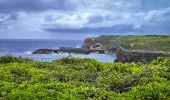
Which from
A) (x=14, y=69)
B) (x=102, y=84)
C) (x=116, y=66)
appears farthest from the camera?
(x=116, y=66)

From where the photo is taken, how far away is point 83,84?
15484 millimetres

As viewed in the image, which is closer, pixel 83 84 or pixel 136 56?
pixel 83 84

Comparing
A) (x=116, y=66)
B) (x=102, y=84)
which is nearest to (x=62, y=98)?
(x=102, y=84)

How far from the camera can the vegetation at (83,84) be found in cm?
1355

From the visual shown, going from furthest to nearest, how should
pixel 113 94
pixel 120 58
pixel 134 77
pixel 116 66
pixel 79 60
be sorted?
pixel 120 58, pixel 79 60, pixel 116 66, pixel 134 77, pixel 113 94

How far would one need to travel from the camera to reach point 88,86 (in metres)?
15.1

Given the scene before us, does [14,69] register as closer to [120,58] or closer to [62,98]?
[62,98]

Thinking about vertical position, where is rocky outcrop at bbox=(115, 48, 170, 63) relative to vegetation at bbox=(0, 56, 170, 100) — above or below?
below

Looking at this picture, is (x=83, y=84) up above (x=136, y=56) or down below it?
above

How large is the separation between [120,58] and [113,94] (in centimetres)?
11911

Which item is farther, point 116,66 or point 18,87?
point 116,66

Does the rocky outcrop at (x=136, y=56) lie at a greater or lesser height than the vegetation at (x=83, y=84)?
lesser

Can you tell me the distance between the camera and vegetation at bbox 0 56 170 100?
13.6 meters

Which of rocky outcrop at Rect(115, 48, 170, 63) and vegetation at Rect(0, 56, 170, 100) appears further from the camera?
rocky outcrop at Rect(115, 48, 170, 63)
